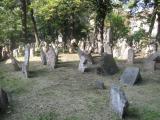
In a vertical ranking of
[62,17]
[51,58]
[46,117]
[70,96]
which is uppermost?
[62,17]

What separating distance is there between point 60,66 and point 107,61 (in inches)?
110

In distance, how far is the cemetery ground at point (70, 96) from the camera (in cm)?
966

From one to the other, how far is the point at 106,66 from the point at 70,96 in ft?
12.5

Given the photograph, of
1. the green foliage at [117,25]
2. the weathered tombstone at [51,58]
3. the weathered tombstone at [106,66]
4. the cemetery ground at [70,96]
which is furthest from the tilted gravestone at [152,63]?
the green foliage at [117,25]

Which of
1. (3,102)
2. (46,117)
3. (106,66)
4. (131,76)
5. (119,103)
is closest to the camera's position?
(46,117)

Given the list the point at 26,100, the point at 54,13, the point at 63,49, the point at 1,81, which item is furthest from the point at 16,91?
the point at 63,49

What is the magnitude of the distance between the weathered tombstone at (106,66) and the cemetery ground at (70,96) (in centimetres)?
29

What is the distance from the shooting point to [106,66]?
14.6 m

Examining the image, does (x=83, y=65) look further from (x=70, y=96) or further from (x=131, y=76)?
(x=70, y=96)

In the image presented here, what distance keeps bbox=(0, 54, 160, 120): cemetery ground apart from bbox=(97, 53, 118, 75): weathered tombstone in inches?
11.4

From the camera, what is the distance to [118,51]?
21.6 m

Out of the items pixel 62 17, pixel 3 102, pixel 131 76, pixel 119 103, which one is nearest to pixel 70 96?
pixel 119 103

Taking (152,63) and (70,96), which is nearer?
(70,96)

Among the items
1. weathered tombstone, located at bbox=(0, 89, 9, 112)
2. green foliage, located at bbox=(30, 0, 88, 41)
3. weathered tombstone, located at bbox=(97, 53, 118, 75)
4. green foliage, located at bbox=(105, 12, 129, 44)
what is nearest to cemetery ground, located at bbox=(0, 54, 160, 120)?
weathered tombstone, located at bbox=(0, 89, 9, 112)
